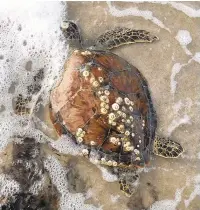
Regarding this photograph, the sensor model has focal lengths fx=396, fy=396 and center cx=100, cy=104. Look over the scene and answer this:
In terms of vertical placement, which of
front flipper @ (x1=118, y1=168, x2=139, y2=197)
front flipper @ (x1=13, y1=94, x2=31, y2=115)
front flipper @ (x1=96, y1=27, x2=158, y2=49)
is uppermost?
front flipper @ (x1=96, y1=27, x2=158, y2=49)

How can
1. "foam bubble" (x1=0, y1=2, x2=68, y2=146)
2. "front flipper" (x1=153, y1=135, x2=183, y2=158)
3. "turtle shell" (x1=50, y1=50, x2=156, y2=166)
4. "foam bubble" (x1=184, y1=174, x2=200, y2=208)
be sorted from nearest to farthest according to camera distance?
"turtle shell" (x1=50, y1=50, x2=156, y2=166)
"front flipper" (x1=153, y1=135, x2=183, y2=158)
"foam bubble" (x1=184, y1=174, x2=200, y2=208)
"foam bubble" (x1=0, y1=2, x2=68, y2=146)

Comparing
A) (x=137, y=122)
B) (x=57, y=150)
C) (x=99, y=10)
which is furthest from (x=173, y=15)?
(x=57, y=150)

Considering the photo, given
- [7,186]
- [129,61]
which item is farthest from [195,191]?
[7,186]

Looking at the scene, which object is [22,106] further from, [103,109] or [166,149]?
[166,149]

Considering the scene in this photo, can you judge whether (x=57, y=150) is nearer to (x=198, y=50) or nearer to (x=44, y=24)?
(x=44, y=24)

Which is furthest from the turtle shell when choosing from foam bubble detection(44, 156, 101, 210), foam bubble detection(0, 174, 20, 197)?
foam bubble detection(0, 174, 20, 197)

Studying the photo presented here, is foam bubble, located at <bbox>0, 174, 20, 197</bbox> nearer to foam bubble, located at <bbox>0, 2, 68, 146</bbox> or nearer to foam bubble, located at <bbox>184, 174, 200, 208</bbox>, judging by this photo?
foam bubble, located at <bbox>0, 2, 68, 146</bbox>
